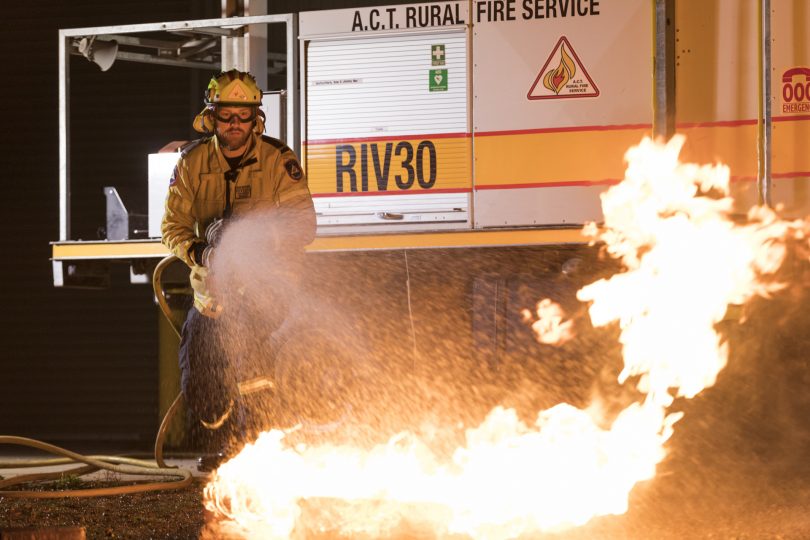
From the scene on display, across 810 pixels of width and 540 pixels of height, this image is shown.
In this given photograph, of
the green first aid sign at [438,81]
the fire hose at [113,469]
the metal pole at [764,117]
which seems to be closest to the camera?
the fire hose at [113,469]

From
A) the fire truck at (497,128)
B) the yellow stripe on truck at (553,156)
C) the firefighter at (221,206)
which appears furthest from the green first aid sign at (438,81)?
the firefighter at (221,206)

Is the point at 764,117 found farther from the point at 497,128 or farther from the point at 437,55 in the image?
the point at 437,55

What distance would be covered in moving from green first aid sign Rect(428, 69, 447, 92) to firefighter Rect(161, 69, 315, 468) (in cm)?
173

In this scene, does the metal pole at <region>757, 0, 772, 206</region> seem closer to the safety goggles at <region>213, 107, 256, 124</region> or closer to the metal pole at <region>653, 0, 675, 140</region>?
the metal pole at <region>653, 0, 675, 140</region>

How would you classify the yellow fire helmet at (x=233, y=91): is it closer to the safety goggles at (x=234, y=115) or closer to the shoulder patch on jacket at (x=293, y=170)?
Result: the safety goggles at (x=234, y=115)

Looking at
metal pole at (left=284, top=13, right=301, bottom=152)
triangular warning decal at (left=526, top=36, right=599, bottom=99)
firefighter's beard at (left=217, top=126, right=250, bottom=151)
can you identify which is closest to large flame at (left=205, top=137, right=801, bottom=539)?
triangular warning decal at (left=526, top=36, right=599, bottom=99)

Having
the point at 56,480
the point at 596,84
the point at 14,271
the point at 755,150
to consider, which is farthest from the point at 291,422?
the point at 14,271

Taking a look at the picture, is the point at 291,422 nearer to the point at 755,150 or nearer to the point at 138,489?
the point at 138,489

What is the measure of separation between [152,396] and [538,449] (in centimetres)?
663

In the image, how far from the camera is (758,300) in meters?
7.72

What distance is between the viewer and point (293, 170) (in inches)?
271

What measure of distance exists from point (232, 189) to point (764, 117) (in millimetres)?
3374

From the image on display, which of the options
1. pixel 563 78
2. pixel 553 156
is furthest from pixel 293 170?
pixel 563 78

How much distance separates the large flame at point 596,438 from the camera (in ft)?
18.9
